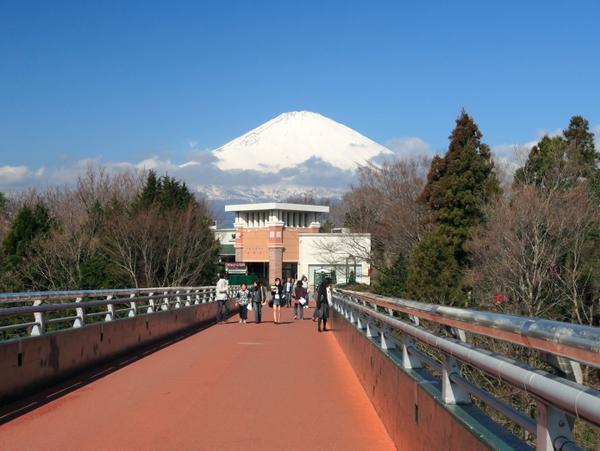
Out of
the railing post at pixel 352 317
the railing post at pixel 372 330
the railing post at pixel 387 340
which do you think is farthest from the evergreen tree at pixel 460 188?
the railing post at pixel 387 340

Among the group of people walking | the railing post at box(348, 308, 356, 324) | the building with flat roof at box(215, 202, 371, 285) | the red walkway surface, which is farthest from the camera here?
the building with flat roof at box(215, 202, 371, 285)

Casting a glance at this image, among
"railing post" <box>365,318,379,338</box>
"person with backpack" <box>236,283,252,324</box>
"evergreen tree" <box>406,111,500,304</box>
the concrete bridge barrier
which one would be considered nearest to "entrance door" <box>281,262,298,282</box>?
"evergreen tree" <box>406,111,500,304</box>

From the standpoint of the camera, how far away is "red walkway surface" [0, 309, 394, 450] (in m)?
8.20

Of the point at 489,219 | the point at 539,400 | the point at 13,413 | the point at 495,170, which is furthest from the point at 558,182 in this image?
the point at 539,400

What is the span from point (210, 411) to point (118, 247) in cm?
4102

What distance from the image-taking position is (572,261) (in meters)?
35.4

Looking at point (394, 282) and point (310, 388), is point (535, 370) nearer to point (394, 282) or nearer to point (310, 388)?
point (310, 388)

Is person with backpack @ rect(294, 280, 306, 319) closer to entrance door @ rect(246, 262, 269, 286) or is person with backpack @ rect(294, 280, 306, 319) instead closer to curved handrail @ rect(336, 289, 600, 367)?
curved handrail @ rect(336, 289, 600, 367)

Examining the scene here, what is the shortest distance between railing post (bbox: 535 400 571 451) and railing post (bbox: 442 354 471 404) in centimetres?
202

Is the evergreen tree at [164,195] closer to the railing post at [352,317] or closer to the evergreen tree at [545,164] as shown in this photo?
the evergreen tree at [545,164]

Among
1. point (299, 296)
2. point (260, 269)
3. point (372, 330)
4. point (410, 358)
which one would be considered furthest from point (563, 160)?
point (260, 269)

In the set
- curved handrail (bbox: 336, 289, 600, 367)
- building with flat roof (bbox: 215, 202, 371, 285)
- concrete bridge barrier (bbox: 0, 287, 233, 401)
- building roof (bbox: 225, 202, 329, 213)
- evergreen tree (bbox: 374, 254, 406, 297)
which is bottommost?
concrete bridge barrier (bbox: 0, 287, 233, 401)

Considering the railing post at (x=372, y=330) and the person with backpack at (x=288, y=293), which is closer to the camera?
the railing post at (x=372, y=330)

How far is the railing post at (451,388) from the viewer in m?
5.35
